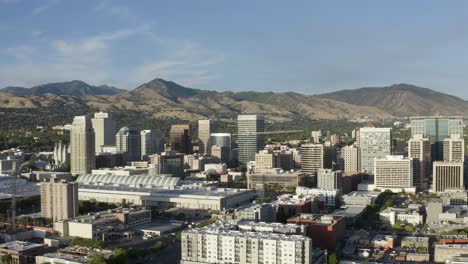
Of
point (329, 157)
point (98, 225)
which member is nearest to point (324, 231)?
point (98, 225)

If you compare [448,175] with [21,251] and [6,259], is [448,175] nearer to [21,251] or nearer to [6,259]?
[21,251]

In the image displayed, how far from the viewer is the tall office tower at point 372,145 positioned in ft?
129

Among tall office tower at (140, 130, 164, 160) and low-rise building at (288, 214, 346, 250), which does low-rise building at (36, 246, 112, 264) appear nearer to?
low-rise building at (288, 214, 346, 250)

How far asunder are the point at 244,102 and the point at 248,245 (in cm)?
10955

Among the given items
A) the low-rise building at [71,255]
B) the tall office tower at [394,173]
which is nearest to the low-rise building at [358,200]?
the tall office tower at [394,173]

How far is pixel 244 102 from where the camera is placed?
12575 centimetres

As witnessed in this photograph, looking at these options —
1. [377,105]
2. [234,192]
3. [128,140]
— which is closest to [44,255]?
[234,192]

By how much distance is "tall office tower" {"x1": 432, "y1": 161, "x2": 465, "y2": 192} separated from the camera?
3331cm

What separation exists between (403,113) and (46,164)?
10783 centimetres

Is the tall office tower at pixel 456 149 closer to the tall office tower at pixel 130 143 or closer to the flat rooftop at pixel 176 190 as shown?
the flat rooftop at pixel 176 190

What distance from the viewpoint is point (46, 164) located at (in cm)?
4347

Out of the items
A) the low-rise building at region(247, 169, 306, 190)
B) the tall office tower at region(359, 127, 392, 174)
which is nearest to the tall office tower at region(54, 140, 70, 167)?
the low-rise building at region(247, 169, 306, 190)

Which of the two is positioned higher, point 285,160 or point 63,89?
point 63,89

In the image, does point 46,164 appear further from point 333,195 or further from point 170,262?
point 170,262
